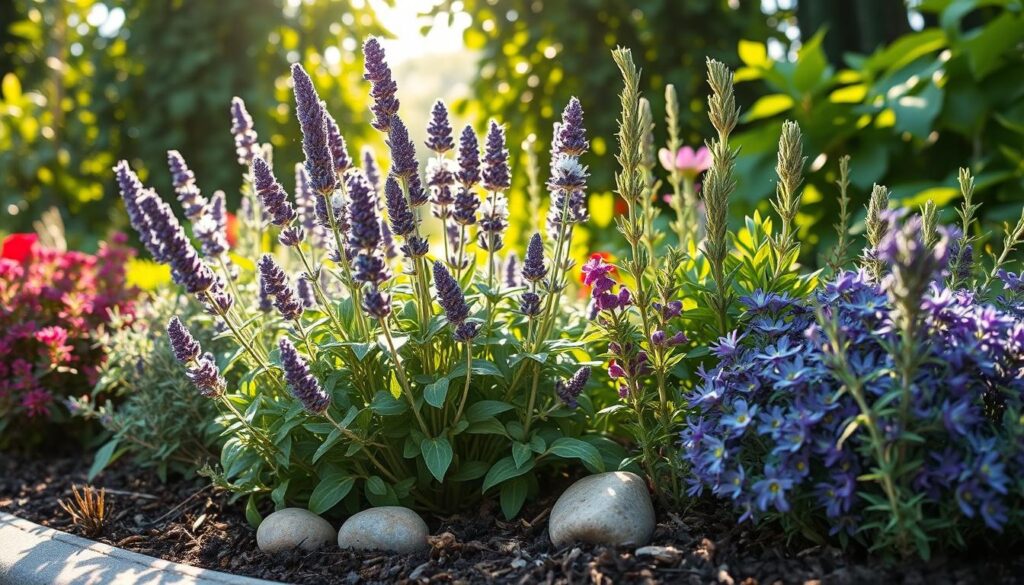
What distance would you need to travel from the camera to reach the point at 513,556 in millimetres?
2227

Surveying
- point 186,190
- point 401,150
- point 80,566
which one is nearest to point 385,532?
point 80,566

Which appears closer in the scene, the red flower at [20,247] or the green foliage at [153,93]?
the red flower at [20,247]

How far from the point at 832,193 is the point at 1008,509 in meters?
3.51

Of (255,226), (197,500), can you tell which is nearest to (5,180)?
(255,226)

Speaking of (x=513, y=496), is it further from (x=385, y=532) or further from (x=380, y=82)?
(x=380, y=82)

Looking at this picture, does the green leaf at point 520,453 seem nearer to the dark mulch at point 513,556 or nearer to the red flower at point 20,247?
the dark mulch at point 513,556

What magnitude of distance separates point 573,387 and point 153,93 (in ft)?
19.6

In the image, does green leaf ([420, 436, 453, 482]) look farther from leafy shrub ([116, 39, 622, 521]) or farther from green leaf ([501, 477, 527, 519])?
green leaf ([501, 477, 527, 519])

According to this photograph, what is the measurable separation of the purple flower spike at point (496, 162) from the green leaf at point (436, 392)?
1.69ft

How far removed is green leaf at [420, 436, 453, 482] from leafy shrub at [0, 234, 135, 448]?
5.90ft

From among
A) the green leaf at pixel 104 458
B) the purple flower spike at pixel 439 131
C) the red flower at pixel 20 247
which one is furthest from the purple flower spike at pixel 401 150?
the red flower at pixel 20 247

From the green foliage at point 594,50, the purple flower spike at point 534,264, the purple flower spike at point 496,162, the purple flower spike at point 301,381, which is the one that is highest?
the green foliage at point 594,50

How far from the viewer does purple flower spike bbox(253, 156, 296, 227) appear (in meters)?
2.19

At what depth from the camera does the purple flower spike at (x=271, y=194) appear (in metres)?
2.19
